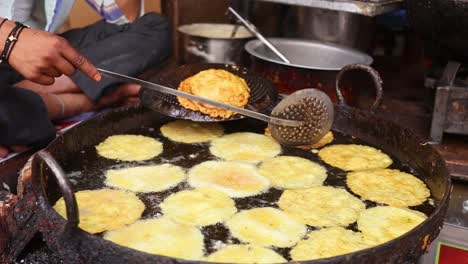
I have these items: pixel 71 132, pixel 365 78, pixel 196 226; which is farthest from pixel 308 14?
pixel 196 226

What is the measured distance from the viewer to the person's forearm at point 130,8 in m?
4.27

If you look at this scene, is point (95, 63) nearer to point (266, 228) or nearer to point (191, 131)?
point (191, 131)

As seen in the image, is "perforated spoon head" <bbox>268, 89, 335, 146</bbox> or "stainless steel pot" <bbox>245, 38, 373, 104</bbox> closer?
"perforated spoon head" <bbox>268, 89, 335, 146</bbox>

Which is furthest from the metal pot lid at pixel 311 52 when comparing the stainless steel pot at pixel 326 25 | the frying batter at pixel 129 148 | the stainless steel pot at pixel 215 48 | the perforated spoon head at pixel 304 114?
the frying batter at pixel 129 148

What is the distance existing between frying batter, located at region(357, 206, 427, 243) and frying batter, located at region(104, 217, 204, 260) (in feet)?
2.22

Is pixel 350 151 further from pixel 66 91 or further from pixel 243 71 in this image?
pixel 66 91

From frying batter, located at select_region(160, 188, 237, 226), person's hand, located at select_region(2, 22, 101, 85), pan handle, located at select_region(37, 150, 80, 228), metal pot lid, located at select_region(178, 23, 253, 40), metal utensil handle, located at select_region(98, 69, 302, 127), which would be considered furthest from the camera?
metal pot lid, located at select_region(178, 23, 253, 40)

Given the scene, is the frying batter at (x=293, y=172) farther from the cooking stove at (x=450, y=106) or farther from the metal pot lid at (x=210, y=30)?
the metal pot lid at (x=210, y=30)

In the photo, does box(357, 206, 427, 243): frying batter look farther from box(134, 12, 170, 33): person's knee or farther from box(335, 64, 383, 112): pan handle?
box(134, 12, 170, 33): person's knee

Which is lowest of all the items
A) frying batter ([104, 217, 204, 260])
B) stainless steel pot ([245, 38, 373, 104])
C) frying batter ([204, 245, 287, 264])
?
frying batter ([204, 245, 287, 264])

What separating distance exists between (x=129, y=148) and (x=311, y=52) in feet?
5.36

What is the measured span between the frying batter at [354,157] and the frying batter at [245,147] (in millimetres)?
270

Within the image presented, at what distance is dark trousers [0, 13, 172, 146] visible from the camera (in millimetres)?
2955

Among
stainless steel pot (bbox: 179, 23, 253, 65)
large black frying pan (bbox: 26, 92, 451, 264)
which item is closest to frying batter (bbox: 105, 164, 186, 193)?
large black frying pan (bbox: 26, 92, 451, 264)
